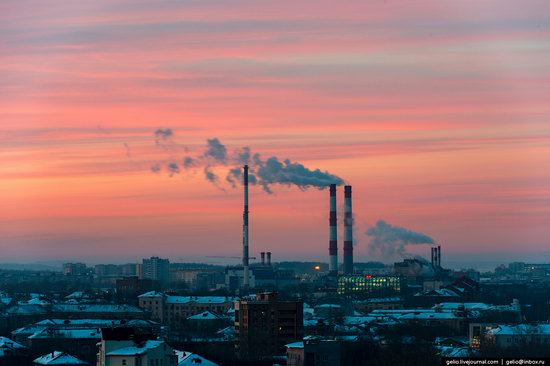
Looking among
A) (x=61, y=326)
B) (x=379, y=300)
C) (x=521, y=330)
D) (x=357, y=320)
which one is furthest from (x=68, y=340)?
(x=379, y=300)

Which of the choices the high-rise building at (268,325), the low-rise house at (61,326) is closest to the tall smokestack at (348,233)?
the low-rise house at (61,326)

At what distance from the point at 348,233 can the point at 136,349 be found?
10853cm

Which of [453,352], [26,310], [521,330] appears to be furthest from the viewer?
[26,310]

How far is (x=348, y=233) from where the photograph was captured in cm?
15762

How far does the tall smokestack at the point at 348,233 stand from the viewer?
15338cm

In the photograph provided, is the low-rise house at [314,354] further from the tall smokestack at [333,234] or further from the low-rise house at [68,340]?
the tall smokestack at [333,234]

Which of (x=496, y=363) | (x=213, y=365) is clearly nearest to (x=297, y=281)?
(x=213, y=365)

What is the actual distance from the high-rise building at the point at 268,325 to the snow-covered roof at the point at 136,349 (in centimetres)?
3416

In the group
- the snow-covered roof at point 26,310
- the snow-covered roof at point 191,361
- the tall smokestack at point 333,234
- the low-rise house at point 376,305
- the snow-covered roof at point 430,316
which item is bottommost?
the snow-covered roof at point 191,361

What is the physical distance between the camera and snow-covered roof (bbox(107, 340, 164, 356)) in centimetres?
4912

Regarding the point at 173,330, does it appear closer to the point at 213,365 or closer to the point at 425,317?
the point at 425,317

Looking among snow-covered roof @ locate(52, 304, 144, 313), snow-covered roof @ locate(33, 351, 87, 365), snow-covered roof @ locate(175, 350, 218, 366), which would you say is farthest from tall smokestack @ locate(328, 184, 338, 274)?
snow-covered roof @ locate(175, 350, 218, 366)

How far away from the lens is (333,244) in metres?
158

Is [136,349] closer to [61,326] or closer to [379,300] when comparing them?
[61,326]
